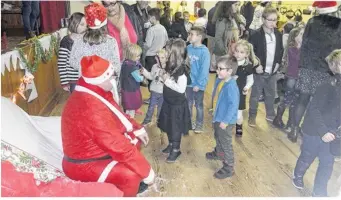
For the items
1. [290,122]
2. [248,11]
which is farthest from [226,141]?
[248,11]

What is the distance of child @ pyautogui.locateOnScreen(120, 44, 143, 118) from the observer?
3.35m

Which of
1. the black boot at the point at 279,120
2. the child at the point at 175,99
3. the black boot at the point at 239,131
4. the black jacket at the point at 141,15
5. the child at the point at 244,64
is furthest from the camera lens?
the black jacket at the point at 141,15

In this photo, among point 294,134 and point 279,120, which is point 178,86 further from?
point 279,120

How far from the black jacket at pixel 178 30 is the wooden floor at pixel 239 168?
93.7 inches

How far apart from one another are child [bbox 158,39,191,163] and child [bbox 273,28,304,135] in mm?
1364

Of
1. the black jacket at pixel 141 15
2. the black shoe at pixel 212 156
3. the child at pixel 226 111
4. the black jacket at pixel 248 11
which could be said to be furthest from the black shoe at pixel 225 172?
the black jacket at pixel 248 11

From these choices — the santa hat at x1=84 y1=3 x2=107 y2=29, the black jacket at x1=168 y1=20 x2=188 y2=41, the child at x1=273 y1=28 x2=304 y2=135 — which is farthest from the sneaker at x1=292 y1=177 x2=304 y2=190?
the black jacket at x1=168 y1=20 x2=188 y2=41

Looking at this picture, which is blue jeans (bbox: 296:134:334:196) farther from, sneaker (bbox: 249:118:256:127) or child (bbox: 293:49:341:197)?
sneaker (bbox: 249:118:256:127)

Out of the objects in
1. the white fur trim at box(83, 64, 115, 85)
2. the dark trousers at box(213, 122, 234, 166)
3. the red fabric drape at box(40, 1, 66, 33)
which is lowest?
the dark trousers at box(213, 122, 234, 166)

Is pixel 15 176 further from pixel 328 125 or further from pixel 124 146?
pixel 328 125

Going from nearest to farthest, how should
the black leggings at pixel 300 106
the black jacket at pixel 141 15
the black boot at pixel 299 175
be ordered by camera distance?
the black boot at pixel 299 175
the black leggings at pixel 300 106
the black jacket at pixel 141 15

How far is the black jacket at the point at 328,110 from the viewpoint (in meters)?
2.28

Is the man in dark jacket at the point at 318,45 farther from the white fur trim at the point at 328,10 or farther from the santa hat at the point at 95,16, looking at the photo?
the santa hat at the point at 95,16

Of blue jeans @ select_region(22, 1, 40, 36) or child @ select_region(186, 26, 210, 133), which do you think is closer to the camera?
child @ select_region(186, 26, 210, 133)
